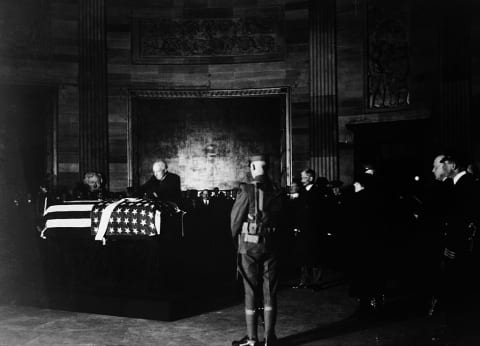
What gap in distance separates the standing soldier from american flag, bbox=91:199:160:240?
2.25 meters

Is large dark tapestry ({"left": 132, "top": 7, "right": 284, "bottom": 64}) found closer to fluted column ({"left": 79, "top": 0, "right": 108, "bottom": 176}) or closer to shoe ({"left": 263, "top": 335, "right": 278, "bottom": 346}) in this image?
fluted column ({"left": 79, "top": 0, "right": 108, "bottom": 176})

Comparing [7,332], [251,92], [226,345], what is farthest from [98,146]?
[226,345]

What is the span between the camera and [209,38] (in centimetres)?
1464

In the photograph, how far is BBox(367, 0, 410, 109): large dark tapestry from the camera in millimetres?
13359

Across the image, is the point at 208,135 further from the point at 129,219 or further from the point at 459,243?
the point at 459,243

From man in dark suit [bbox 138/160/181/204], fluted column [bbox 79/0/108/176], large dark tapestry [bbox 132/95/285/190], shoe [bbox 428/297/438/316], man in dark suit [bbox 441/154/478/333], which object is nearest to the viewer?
man in dark suit [bbox 441/154/478/333]

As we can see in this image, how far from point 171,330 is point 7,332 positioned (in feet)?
6.02

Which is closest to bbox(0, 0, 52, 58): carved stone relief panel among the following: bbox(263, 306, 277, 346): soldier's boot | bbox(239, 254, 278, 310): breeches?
bbox(239, 254, 278, 310): breeches

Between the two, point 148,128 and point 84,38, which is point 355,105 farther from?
point 84,38

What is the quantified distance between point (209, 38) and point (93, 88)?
3.42 metres

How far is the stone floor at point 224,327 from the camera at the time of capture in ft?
18.4

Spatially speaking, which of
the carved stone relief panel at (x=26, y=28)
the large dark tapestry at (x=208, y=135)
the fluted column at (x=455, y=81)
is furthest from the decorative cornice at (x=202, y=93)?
the fluted column at (x=455, y=81)

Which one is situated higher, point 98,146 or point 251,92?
point 251,92

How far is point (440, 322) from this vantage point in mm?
6160
